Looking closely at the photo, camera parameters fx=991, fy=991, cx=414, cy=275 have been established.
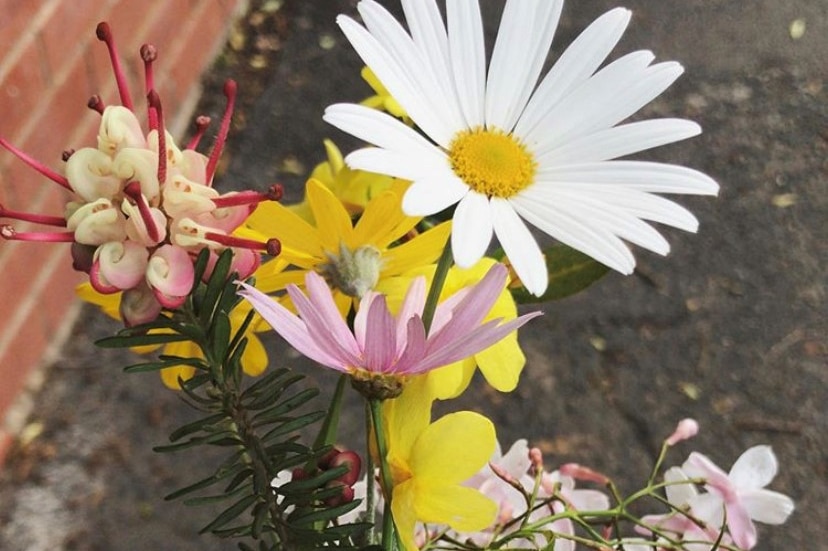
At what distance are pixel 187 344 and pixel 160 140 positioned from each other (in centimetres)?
10

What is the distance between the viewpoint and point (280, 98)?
170 cm

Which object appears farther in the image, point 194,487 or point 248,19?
point 248,19

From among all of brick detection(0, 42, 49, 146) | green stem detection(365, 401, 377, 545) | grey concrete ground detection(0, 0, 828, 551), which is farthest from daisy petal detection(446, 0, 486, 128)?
grey concrete ground detection(0, 0, 828, 551)

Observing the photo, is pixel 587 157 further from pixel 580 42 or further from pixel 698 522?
pixel 698 522

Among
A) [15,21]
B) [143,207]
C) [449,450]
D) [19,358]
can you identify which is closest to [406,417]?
[449,450]

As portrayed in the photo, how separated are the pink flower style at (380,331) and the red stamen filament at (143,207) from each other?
27mm

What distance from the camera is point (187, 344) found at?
332 mm

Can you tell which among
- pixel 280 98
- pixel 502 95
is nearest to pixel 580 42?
pixel 502 95

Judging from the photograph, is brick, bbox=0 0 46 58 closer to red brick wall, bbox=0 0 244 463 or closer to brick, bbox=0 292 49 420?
red brick wall, bbox=0 0 244 463

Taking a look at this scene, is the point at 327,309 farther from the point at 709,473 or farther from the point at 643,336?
the point at 643,336

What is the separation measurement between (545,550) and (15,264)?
983mm

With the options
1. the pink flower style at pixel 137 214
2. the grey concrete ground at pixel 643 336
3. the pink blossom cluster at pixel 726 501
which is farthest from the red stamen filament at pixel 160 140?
the grey concrete ground at pixel 643 336

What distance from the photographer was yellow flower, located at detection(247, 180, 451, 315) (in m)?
0.31

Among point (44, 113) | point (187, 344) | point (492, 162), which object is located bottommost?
point (44, 113)
